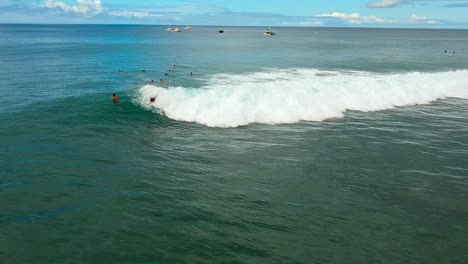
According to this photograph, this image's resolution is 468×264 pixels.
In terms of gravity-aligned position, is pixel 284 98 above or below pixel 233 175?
above

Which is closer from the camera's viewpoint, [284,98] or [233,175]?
A: [233,175]

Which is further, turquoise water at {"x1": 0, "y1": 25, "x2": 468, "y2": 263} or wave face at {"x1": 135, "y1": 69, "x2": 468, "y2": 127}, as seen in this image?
wave face at {"x1": 135, "y1": 69, "x2": 468, "y2": 127}

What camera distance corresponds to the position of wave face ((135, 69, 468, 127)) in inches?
1215

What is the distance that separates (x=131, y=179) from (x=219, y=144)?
739 centimetres

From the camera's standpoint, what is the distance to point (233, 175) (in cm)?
1981

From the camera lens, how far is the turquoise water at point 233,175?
1358cm

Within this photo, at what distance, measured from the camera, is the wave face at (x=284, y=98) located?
30.9 meters

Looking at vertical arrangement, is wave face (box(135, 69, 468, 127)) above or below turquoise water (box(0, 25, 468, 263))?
above

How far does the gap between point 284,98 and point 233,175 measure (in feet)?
50.8

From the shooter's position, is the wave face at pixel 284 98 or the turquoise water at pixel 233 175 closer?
the turquoise water at pixel 233 175

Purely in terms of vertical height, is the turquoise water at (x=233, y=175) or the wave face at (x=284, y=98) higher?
A: the wave face at (x=284, y=98)

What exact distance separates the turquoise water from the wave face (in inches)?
7.6

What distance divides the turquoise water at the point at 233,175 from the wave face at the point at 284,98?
0.19m

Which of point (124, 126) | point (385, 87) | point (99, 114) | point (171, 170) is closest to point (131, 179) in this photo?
point (171, 170)
